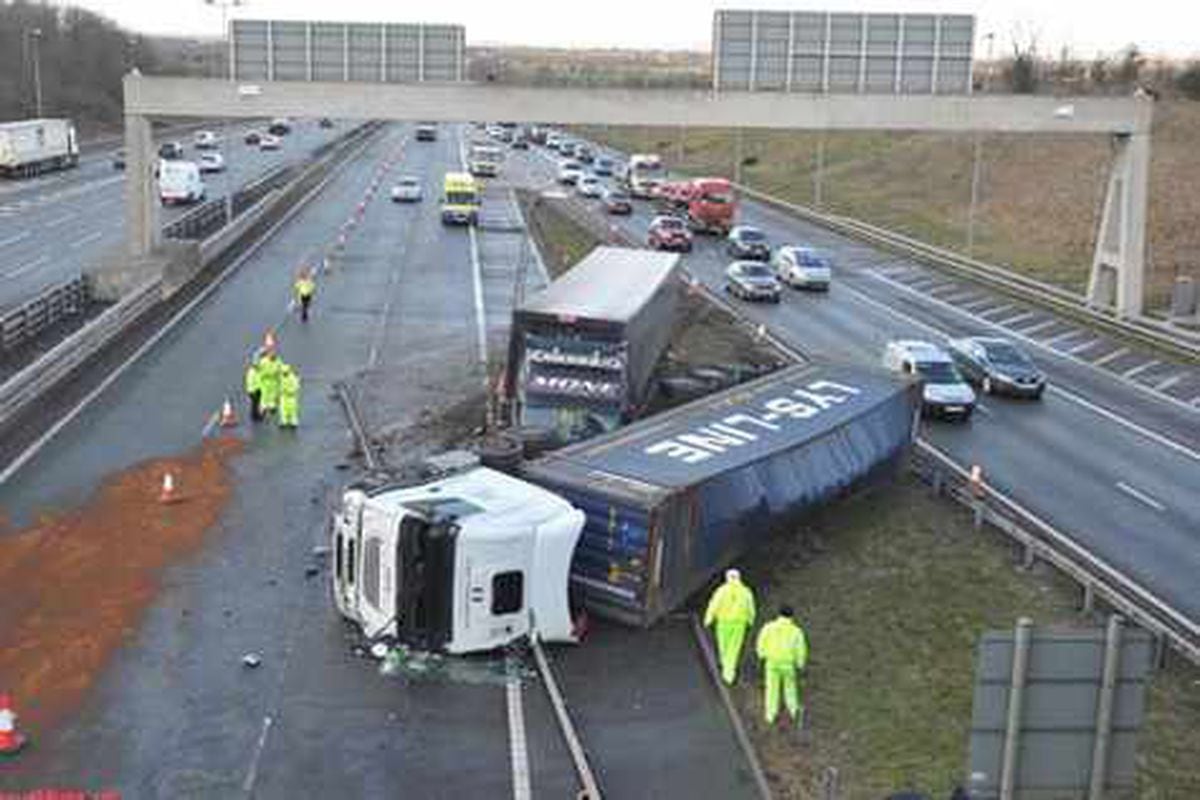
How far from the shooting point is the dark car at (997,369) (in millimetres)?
35031

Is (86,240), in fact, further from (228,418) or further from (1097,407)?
(1097,407)

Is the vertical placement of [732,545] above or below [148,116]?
below

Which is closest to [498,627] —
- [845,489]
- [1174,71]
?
[845,489]

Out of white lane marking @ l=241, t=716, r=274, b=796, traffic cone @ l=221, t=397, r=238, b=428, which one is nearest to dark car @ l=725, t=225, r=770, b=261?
traffic cone @ l=221, t=397, r=238, b=428

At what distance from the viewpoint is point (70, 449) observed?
27375 mm

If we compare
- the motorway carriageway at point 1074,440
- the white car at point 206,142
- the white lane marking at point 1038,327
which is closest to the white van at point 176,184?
the motorway carriageway at point 1074,440

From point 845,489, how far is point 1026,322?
25737mm

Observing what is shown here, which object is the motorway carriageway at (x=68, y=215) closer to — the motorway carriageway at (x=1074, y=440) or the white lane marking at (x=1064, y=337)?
the motorway carriageway at (x=1074, y=440)

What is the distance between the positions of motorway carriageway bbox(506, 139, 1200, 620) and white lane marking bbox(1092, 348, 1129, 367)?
45 centimetres

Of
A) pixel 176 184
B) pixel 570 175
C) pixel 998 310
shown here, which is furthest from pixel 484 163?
pixel 998 310

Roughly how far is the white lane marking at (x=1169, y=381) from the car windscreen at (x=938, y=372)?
24.2 ft

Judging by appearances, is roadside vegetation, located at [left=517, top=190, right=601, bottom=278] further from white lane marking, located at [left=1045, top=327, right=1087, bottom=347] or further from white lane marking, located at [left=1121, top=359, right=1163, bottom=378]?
white lane marking, located at [left=1121, top=359, right=1163, bottom=378]

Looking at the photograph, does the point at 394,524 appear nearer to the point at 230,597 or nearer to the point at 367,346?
the point at 230,597

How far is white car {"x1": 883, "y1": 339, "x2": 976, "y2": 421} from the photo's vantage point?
105 ft
